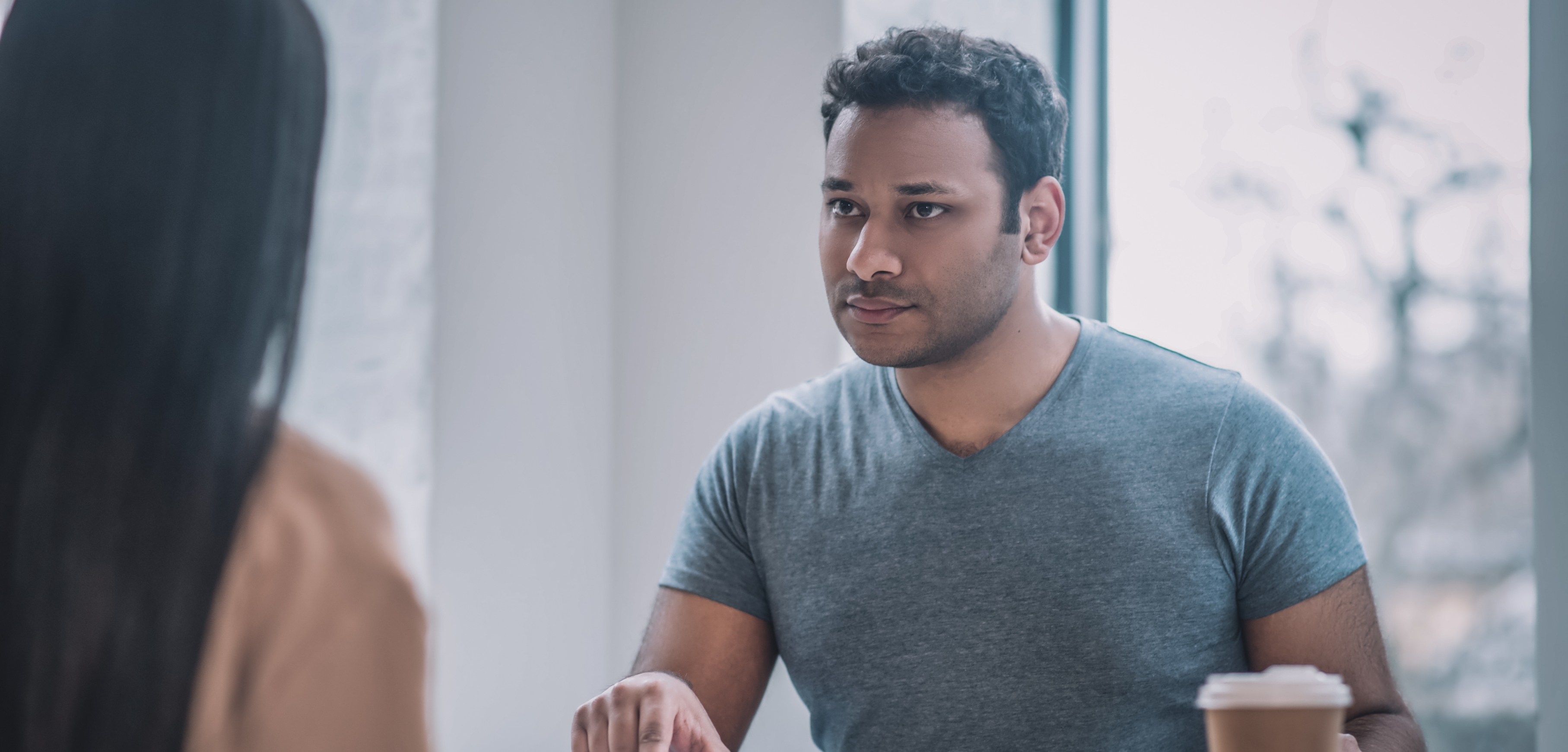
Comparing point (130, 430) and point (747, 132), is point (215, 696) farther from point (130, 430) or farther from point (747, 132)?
point (747, 132)

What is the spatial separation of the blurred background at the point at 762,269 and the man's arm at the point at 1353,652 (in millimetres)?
537

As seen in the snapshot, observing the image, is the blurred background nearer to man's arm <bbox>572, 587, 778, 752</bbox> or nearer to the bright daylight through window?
the bright daylight through window

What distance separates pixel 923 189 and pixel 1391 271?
746 mm

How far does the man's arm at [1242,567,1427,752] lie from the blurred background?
21.1 inches

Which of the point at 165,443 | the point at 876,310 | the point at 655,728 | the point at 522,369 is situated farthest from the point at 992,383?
the point at 165,443

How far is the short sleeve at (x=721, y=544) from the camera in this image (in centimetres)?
113

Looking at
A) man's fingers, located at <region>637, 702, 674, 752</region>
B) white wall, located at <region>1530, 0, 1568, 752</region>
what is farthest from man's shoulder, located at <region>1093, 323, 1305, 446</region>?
man's fingers, located at <region>637, 702, 674, 752</region>

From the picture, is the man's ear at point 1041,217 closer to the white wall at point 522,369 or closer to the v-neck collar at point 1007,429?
the v-neck collar at point 1007,429

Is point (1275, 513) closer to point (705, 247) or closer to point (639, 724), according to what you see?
point (639, 724)

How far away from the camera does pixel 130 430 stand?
0.43 m

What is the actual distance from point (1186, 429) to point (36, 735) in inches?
37.8

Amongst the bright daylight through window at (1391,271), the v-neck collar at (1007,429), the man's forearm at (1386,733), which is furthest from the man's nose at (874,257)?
the bright daylight through window at (1391,271)

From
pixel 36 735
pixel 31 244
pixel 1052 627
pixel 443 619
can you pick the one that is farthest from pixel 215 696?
pixel 443 619

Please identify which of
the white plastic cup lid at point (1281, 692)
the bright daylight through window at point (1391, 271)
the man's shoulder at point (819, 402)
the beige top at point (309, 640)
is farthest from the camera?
the bright daylight through window at point (1391, 271)
